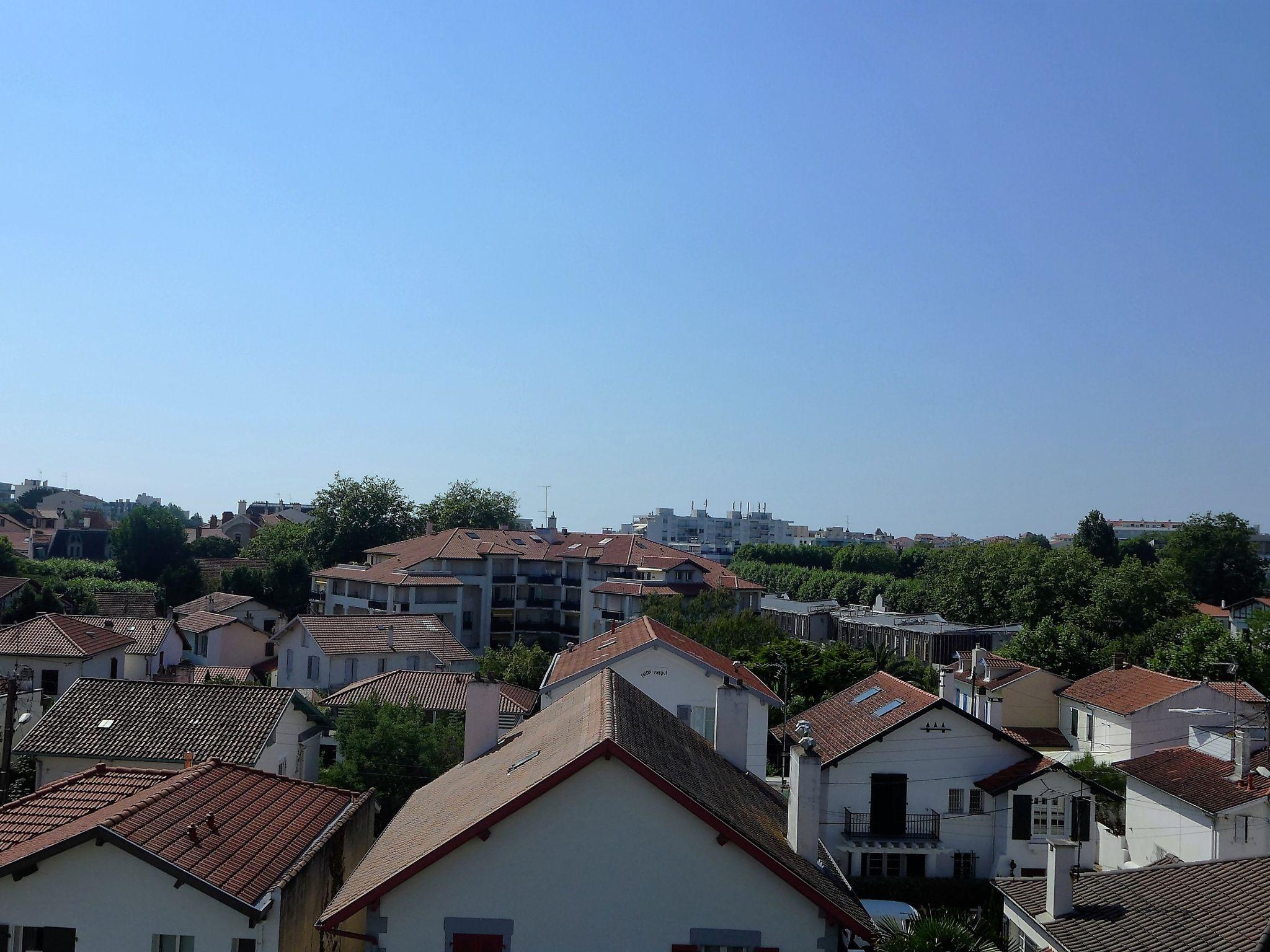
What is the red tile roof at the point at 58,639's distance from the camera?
5047 cm

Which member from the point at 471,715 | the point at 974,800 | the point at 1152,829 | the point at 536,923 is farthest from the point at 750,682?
the point at 536,923

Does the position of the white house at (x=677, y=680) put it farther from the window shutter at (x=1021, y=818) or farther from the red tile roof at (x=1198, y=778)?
the red tile roof at (x=1198, y=778)

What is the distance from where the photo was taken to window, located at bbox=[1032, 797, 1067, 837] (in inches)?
1247

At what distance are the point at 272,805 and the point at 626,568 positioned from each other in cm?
5935

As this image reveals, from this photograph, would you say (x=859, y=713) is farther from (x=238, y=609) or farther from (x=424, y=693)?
(x=238, y=609)

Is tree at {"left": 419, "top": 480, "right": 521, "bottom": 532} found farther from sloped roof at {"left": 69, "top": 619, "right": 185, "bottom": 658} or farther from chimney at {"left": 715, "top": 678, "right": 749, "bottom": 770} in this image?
chimney at {"left": 715, "top": 678, "right": 749, "bottom": 770}

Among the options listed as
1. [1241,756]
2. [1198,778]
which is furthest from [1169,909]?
[1241,756]

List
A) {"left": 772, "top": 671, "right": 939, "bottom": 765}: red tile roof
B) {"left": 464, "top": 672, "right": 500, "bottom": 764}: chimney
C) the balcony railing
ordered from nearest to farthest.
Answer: {"left": 464, "top": 672, "right": 500, "bottom": 764}: chimney < the balcony railing < {"left": 772, "top": 671, "right": 939, "bottom": 765}: red tile roof

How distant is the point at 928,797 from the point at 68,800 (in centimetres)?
2433

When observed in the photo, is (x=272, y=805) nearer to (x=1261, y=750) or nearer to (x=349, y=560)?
(x=1261, y=750)

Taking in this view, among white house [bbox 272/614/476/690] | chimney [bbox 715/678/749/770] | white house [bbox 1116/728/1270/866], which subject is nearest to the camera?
chimney [bbox 715/678/749/770]

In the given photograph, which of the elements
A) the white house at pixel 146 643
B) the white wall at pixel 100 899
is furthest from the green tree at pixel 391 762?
the white house at pixel 146 643

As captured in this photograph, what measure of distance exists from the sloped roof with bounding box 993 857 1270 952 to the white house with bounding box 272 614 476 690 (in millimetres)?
38947

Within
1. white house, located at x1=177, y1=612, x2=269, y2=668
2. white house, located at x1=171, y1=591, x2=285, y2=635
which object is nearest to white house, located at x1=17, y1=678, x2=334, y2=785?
white house, located at x1=177, y1=612, x2=269, y2=668
